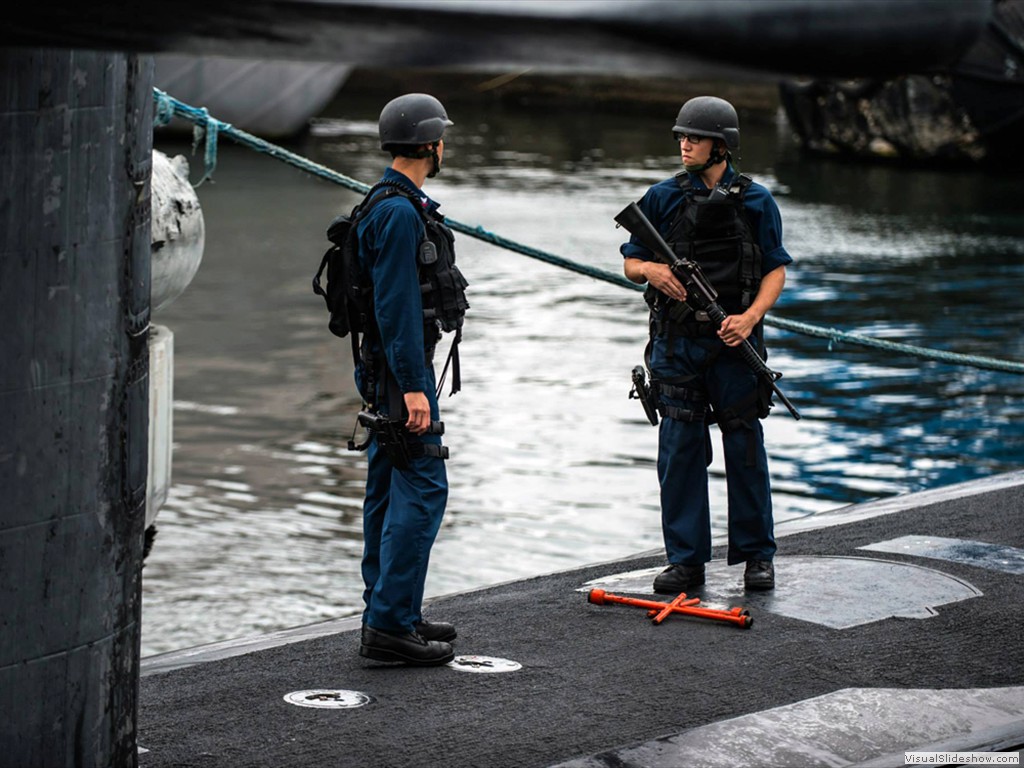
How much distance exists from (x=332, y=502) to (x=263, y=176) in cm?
1726

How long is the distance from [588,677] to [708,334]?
1.32 m

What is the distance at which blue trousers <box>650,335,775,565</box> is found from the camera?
5.71 metres

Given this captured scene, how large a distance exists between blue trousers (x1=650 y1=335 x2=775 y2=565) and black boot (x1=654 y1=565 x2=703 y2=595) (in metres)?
0.03

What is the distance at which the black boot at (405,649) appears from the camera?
4953 millimetres

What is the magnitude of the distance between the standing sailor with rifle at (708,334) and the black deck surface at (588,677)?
212 millimetres

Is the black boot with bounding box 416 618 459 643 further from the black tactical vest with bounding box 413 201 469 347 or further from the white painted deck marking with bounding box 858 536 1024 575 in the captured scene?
the white painted deck marking with bounding box 858 536 1024 575

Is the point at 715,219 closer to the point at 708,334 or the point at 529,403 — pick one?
the point at 708,334

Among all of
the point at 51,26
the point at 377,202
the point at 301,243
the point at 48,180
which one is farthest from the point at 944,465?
the point at 301,243

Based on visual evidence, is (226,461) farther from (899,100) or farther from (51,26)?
(899,100)

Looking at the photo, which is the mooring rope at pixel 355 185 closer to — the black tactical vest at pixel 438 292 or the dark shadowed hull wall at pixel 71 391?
the black tactical vest at pixel 438 292

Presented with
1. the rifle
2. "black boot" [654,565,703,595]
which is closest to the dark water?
"black boot" [654,565,703,595]

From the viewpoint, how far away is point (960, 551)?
6297mm

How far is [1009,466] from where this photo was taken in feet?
32.5

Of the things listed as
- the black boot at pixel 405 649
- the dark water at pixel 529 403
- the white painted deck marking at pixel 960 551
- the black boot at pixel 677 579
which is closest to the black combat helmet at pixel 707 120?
the black boot at pixel 677 579
